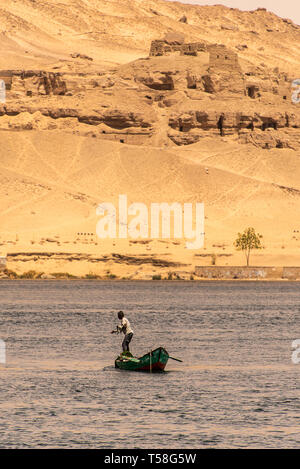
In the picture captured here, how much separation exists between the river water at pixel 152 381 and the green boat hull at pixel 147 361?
1.24 ft

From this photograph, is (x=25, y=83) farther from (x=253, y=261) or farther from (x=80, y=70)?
(x=253, y=261)

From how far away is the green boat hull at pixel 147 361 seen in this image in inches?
1741

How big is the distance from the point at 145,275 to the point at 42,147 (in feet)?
163

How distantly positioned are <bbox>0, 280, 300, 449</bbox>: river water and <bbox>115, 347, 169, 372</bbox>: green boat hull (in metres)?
0.38
